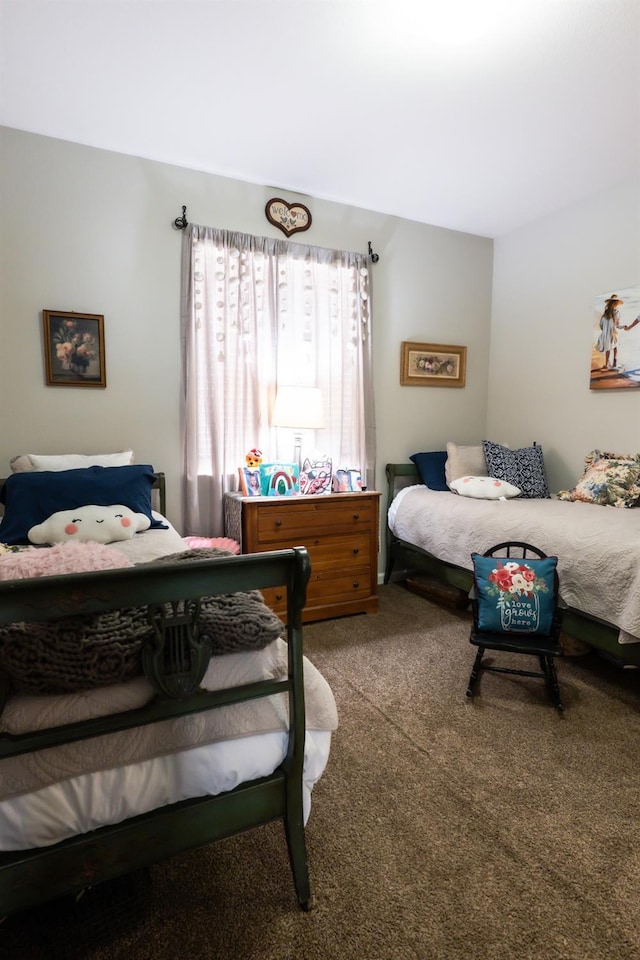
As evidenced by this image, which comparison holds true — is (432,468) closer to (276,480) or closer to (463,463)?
(463,463)

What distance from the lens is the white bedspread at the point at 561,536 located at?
220cm

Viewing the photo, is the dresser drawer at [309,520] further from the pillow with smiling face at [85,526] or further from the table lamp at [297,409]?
the pillow with smiling face at [85,526]

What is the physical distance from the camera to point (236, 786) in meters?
1.15

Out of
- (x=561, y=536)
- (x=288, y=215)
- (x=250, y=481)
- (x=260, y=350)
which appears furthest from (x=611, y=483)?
(x=288, y=215)

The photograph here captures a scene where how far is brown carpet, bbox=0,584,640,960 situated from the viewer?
119 cm

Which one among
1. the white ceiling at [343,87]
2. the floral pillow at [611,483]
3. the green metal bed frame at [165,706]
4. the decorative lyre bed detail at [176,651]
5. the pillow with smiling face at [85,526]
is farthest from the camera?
the floral pillow at [611,483]

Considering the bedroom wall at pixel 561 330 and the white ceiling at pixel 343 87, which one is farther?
the bedroom wall at pixel 561 330

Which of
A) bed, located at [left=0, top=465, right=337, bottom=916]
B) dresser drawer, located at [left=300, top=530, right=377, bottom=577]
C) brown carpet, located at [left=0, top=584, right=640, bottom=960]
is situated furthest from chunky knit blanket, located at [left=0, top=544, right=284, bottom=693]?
dresser drawer, located at [left=300, top=530, right=377, bottom=577]

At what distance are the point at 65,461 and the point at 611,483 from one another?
10.1 feet

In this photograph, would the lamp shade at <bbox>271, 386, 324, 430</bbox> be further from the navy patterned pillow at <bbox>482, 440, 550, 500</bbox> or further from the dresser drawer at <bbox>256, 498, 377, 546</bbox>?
the navy patterned pillow at <bbox>482, 440, 550, 500</bbox>

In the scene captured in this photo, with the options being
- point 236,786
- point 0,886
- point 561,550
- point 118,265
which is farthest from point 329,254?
point 0,886

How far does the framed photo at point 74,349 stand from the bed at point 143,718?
Answer: 6.26 ft

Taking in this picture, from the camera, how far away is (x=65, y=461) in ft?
8.57

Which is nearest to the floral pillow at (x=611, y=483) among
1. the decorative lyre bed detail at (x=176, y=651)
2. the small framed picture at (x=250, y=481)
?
the small framed picture at (x=250, y=481)
